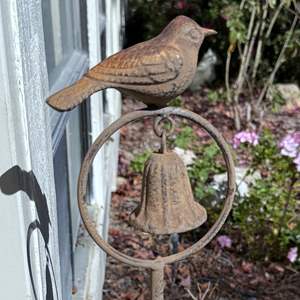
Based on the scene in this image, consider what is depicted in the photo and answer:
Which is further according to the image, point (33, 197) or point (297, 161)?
point (297, 161)

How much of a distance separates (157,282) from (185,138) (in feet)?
13.1

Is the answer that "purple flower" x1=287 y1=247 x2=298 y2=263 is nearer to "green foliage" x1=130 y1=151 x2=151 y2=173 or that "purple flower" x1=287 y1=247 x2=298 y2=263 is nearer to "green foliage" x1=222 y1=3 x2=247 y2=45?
Result: "green foliage" x1=130 y1=151 x2=151 y2=173

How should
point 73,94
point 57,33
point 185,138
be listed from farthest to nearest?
point 185,138 → point 57,33 → point 73,94

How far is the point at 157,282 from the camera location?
1297 millimetres

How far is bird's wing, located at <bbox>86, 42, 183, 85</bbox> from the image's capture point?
1057mm

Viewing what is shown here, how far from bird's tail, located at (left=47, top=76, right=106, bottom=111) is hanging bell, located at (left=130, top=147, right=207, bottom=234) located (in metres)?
0.23

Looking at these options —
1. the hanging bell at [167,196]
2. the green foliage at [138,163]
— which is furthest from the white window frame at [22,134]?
the green foliage at [138,163]

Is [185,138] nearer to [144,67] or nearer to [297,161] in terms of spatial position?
[297,161]

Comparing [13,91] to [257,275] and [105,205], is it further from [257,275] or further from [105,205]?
[257,275]

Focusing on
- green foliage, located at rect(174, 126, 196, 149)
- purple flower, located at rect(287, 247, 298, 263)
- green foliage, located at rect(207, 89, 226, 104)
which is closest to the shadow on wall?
purple flower, located at rect(287, 247, 298, 263)

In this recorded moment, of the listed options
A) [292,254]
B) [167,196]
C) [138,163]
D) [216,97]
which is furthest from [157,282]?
[216,97]

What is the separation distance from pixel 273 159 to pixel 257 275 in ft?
2.38

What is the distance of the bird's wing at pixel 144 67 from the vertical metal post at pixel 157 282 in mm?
452

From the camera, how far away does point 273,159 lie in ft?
11.5
